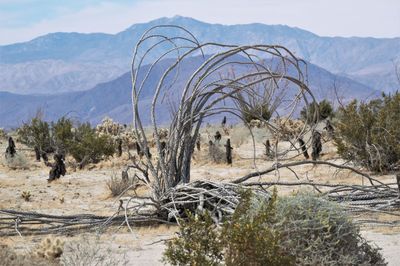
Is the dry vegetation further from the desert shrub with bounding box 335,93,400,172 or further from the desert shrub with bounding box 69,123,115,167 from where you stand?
the desert shrub with bounding box 335,93,400,172

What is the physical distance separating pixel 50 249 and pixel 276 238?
402 cm

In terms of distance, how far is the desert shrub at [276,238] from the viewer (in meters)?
6.09

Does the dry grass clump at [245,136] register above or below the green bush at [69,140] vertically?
below

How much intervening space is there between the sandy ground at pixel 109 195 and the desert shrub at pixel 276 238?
7.28ft

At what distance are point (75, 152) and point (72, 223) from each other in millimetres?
12501

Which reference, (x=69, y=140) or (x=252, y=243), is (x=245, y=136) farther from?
(x=252, y=243)

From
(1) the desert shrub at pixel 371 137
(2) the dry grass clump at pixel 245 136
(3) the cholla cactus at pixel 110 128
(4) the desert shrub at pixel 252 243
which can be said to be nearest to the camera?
(4) the desert shrub at pixel 252 243

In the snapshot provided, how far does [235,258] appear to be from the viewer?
6129mm

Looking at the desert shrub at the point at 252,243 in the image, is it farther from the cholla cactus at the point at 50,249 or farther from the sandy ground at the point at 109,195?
the cholla cactus at the point at 50,249

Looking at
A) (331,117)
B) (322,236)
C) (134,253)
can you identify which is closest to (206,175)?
(134,253)

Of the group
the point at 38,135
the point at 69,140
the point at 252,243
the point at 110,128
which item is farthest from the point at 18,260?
the point at 110,128

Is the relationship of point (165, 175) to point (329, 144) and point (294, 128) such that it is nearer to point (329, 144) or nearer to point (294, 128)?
point (329, 144)

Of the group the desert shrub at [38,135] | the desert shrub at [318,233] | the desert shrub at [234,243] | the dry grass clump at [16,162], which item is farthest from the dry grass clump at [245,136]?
the desert shrub at [234,243]

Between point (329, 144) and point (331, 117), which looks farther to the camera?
point (331, 117)
